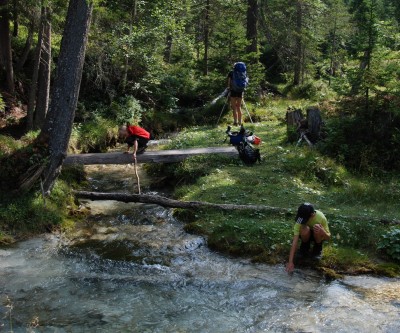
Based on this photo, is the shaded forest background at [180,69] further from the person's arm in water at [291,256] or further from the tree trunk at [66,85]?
the person's arm in water at [291,256]

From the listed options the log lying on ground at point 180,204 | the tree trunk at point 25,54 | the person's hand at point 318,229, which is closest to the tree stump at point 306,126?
the log lying on ground at point 180,204

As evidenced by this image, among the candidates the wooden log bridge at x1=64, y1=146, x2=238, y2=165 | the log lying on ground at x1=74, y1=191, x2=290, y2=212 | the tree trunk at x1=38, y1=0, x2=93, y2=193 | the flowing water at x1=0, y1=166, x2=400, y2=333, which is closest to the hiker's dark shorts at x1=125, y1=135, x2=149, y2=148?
the wooden log bridge at x1=64, y1=146, x2=238, y2=165

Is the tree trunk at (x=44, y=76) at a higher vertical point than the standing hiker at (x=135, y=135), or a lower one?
higher

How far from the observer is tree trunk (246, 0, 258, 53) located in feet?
78.1

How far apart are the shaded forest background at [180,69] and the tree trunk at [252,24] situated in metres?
0.06

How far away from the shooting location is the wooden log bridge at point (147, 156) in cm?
1337

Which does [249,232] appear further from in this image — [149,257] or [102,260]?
[102,260]

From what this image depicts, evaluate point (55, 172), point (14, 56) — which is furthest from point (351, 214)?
point (14, 56)

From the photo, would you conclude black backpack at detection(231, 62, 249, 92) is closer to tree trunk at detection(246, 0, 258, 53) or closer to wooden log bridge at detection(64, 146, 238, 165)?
wooden log bridge at detection(64, 146, 238, 165)

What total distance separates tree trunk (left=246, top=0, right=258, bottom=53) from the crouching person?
1701 cm

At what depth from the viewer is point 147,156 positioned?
45.2ft

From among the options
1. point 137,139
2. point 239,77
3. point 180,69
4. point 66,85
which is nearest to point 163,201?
point 137,139

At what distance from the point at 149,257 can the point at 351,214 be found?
15.8 ft

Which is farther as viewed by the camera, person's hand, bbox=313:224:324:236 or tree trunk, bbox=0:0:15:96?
tree trunk, bbox=0:0:15:96
